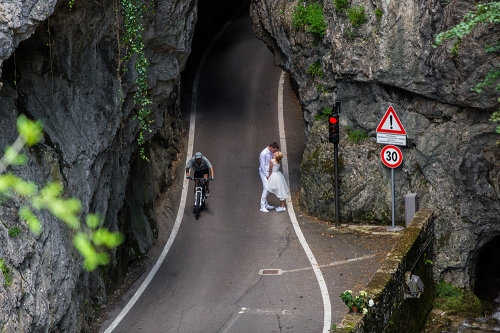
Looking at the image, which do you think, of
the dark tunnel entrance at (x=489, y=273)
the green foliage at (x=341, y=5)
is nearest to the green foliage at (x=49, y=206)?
the green foliage at (x=341, y=5)

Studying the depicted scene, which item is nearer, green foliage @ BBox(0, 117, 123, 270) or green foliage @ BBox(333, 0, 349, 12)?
green foliage @ BBox(0, 117, 123, 270)

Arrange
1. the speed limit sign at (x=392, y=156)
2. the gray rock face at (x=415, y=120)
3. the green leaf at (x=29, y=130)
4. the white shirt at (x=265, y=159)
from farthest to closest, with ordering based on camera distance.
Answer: the white shirt at (x=265, y=159) → the speed limit sign at (x=392, y=156) → the gray rock face at (x=415, y=120) → the green leaf at (x=29, y=130)

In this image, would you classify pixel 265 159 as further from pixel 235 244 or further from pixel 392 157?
pixel 392 157

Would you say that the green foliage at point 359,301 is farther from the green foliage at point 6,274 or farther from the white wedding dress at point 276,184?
the white wedding dress at point 276,184

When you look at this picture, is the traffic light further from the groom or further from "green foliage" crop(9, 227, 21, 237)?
"green foliage" crop(9, 227, 21, 237)

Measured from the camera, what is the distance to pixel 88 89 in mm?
14891

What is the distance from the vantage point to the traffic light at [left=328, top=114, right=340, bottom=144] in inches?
722

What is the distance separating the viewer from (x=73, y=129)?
14328 millimetres

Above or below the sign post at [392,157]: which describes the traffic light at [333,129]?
above

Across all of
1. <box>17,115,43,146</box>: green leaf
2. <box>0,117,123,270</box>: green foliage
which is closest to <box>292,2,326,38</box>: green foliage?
<box>0,117,123,270</box>: green foliage

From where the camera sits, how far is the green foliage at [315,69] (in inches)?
786

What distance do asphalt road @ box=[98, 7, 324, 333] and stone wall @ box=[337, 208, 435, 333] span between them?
147 centimetres

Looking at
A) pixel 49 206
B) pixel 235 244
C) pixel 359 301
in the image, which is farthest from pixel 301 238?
pixel 49 206

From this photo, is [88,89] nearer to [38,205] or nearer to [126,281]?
[38,205]
